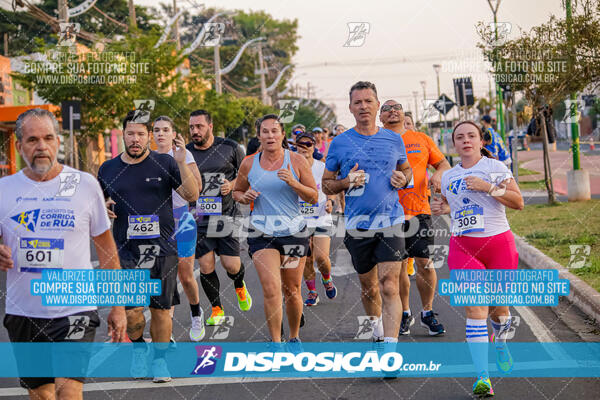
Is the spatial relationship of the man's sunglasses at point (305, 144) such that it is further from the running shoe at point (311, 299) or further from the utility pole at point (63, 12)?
the utility pole at point (63, 12)

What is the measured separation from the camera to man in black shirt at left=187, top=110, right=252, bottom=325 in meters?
8.07

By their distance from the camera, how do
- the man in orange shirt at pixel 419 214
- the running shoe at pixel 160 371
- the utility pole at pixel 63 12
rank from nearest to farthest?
1. the running shoe at pixel 160 371
2. the man in orange shirt at pixel 419 214
3. the utility pole at pixel 63 12

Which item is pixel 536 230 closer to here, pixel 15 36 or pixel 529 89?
pixel 529 89

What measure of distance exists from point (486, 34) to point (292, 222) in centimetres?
1449

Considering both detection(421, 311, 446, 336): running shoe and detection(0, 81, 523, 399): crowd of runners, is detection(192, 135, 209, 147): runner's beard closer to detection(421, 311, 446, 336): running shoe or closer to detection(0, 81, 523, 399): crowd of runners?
detection(0, 81, 523, 399): crowd of runners

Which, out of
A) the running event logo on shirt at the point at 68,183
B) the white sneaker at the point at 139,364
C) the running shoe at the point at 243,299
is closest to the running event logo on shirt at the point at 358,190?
the white sneaker at the point at 139,364

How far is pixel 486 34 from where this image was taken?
64.3ft

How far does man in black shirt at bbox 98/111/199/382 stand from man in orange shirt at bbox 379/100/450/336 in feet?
7.62

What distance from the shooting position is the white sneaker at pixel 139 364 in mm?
6234

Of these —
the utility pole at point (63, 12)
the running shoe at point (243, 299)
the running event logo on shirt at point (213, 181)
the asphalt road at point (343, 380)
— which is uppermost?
the utility pole at point (63, 12)

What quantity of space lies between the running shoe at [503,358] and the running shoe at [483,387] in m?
0.55

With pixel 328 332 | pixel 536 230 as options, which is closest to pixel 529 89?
pixel 536 230

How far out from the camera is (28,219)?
13.2 ft

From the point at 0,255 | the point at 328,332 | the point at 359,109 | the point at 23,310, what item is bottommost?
the point at 328,332
